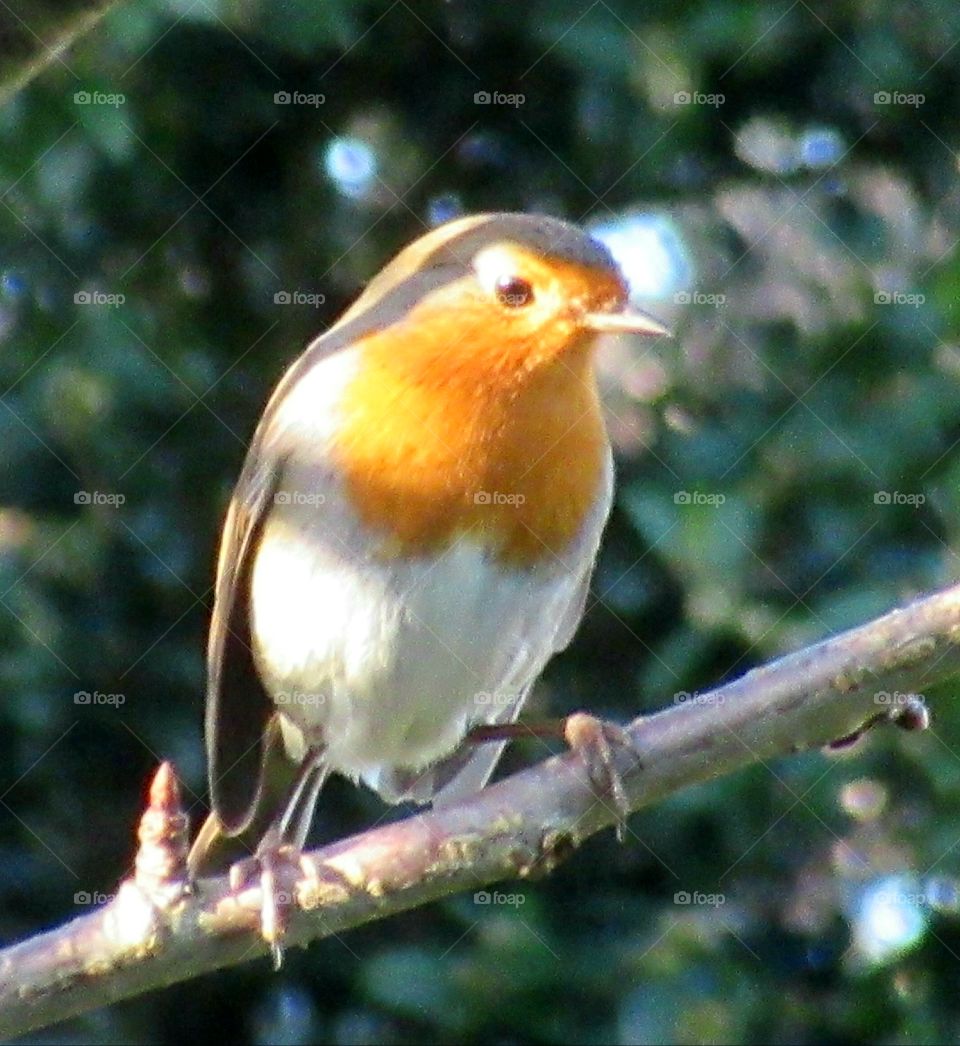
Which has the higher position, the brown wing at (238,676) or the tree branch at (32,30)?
the tree branch at (32,30)

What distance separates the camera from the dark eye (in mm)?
2574

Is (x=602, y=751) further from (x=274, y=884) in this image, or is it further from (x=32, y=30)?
(x=32, y=30)

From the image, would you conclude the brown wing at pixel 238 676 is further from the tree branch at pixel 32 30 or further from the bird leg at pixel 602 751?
the tree branch at pixel 32 30

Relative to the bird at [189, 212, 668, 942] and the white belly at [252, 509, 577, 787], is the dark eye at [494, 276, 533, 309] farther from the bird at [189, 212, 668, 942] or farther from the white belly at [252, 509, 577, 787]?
the white belly at [252, 509, 577, 787]

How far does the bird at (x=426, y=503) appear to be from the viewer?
254 centimetres

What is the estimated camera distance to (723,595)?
3150 mm

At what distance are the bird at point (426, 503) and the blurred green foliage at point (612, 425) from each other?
528 millimetres

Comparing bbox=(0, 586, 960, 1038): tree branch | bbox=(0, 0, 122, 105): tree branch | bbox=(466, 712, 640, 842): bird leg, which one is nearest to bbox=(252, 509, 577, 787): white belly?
bbox=(466, 712, 640, 842): bird leg

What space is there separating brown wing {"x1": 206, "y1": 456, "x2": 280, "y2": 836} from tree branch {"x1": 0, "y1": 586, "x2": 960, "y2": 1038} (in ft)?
2.50

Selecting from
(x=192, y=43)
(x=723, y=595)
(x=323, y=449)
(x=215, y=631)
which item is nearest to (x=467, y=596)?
(x=323, y=449)

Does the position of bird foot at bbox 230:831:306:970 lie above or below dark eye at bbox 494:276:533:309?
below

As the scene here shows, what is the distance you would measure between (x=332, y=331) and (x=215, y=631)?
0.53 metres

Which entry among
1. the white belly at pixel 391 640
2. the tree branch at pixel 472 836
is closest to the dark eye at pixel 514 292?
the white belly at pixel 391 640

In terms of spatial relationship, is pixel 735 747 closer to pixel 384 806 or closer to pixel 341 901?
pixel 341 901
